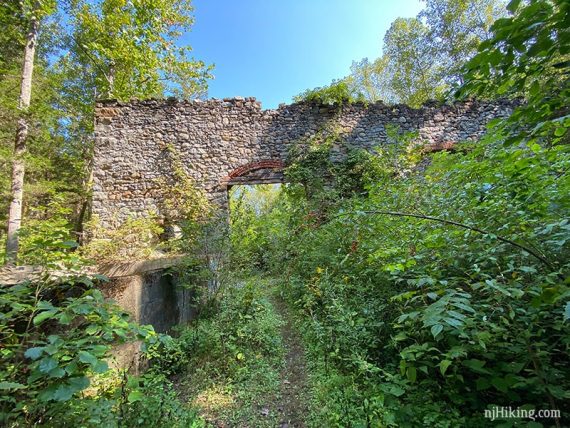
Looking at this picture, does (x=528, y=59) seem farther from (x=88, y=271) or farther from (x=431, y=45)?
(x=431, y=45)

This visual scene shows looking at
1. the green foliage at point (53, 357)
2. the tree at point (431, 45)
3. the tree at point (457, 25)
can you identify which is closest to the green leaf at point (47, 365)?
the green foliage at point (53, 357)

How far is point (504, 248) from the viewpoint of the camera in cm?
167

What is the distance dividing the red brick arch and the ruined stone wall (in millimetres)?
24

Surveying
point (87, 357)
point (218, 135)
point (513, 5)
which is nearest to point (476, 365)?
point (513, 5)

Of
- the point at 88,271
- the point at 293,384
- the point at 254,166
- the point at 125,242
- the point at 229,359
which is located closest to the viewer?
the point at 293,384

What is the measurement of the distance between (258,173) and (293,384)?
504cm

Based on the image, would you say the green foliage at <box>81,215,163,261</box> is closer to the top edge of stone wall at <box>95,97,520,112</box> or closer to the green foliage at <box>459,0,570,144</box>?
the top edge of stone wall at <box>95,97,520,112</box>

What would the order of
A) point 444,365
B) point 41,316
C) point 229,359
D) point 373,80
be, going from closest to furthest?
point 41,316 < point 444,365 < point 229,359 < point 373,80

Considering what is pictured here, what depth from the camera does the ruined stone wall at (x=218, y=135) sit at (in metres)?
6.52

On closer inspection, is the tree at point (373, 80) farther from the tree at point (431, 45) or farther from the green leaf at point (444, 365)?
the green leaf at point (444, 365)

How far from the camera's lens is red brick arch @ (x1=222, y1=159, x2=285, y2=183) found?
6.68m

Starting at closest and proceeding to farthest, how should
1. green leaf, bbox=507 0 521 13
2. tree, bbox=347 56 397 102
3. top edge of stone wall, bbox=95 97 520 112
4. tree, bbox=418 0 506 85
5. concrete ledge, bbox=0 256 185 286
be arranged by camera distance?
green leaf, bbox=507 0 521 13 → concrete ledge, bbox=0 256 185 286 → top edge of stone wall, bbox=95 97 520 112 → tree, bbox=418 0 506 85 → tree, bbox=347 56 397 102

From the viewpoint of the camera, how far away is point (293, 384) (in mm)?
2588

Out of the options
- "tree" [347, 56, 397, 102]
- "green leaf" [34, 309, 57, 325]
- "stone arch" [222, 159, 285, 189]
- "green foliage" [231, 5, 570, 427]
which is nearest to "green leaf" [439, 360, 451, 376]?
"green foliage" [231, 5, 570, 427]
